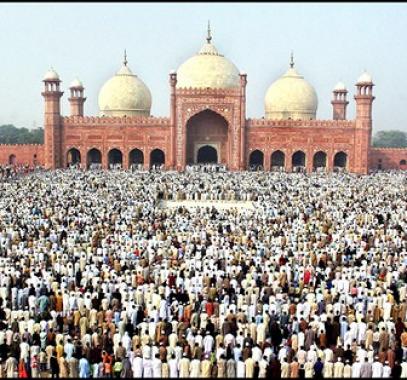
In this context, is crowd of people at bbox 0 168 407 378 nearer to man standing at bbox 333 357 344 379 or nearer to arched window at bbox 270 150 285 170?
man standing at bbox 333 357 344 379

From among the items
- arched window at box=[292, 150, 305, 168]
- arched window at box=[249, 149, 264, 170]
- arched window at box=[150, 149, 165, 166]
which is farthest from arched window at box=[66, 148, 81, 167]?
arched window at box=[292, 150, 305, 168]

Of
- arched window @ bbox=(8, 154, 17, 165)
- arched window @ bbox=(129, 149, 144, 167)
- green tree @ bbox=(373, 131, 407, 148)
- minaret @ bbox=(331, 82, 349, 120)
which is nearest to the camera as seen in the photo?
arched window @ bbox=(129, 149, 144, 167)

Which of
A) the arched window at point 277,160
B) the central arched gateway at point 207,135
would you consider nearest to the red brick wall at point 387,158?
the arched window at point 277,160

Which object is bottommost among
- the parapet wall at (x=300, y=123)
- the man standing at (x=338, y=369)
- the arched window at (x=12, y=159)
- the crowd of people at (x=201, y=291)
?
Result: the man standing at (x=338, y=369)

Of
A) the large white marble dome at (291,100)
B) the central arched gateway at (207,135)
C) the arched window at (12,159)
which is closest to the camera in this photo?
the central arched gateway at (207,135)

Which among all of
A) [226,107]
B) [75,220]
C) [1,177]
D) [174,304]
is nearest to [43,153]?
[1,177]

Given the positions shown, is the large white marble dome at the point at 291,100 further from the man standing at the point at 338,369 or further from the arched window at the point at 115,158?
the man standing at the point at 338,369
